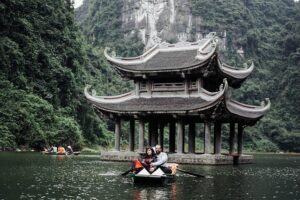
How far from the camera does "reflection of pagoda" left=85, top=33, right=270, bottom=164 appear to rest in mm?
37500

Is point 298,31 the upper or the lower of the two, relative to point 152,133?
upper

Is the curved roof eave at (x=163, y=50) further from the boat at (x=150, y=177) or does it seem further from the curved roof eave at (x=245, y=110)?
the boat at (x=150, y=177)

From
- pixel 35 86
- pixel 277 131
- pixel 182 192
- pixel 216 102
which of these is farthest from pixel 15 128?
pixel 277 131

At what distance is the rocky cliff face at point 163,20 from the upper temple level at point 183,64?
10205cm

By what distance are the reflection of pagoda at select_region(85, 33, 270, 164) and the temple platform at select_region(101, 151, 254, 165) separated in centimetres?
6

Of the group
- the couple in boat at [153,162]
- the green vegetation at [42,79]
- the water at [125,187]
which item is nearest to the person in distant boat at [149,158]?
the couple in boat at [153,162]

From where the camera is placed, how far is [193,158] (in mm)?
37094

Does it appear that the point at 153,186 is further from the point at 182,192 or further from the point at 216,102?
the point at 216,102

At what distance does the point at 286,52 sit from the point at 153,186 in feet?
360

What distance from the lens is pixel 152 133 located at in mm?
43000

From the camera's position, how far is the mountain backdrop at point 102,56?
61.2 meters

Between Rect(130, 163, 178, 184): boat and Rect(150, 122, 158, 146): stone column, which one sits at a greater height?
Rect(150, 122, 158, 146): stone column

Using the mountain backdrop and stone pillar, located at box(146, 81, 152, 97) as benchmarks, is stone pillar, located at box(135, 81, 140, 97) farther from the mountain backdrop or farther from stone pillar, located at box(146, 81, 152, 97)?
the mountain backdrop

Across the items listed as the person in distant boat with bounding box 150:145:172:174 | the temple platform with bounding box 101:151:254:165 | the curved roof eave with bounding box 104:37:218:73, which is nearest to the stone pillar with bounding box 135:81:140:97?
the curved roof eave with bounding box 104:37:218:73
